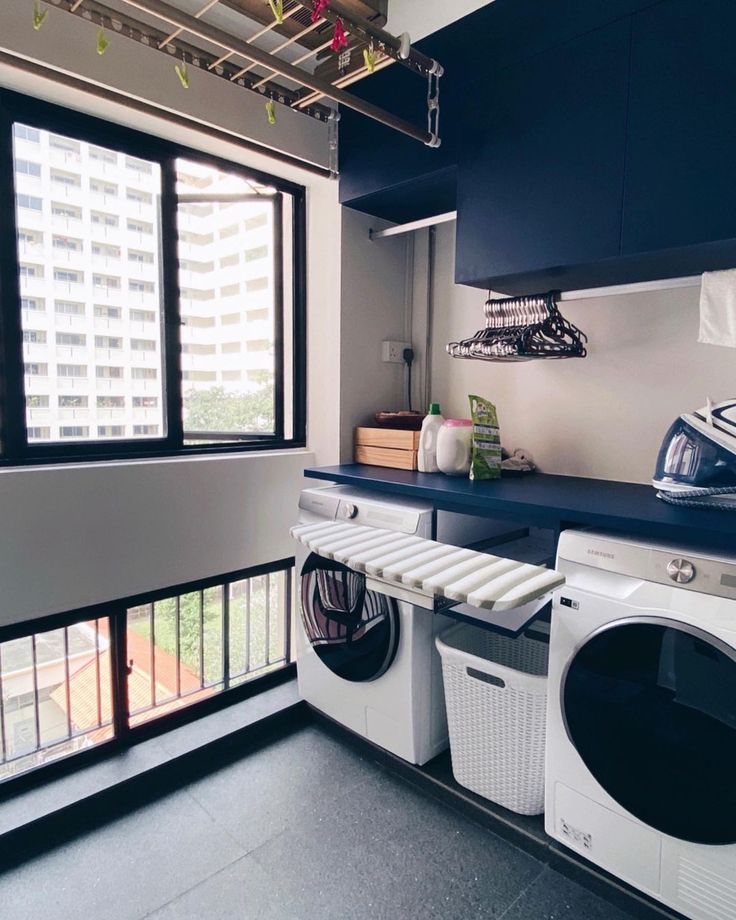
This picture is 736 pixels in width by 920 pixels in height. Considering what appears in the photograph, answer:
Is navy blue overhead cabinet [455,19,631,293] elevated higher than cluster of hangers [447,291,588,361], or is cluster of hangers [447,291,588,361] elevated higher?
navy blue overhead cabinet [455,19,631,293]

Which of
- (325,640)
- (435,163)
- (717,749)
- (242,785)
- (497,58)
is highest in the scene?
(497,58)

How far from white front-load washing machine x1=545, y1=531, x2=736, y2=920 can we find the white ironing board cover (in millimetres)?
159

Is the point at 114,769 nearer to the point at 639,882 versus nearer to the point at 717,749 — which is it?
the point at 639,882

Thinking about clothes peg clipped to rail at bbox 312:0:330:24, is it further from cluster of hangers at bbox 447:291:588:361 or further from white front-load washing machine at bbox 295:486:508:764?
white front-load washing machine at bbox 295:486:508:764

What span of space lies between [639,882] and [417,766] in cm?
72

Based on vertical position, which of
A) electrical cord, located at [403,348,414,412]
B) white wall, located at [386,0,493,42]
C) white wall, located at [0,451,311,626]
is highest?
white wall, located at [386,0,493,42]

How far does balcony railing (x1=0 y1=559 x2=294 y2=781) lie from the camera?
6.21 feet

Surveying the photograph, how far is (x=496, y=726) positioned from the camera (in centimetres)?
166

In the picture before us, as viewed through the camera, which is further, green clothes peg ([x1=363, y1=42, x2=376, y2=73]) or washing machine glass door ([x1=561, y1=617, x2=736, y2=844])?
green clothes peg ([x1=363, y1=42, x2=376, y2=73])

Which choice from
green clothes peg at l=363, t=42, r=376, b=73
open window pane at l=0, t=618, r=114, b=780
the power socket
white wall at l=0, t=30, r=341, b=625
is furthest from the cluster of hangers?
open window pane at l=0, t=618, r=114, b=780

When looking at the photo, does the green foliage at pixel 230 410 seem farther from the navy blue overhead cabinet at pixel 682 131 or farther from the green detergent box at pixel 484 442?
the navy blue overhead cabinet at pixel 682 131

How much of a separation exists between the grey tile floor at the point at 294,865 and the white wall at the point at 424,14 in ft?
8.77

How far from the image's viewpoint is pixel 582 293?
72.2 inches

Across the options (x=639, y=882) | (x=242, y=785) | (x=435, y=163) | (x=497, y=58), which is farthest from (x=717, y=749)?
(x=497, y=58)
